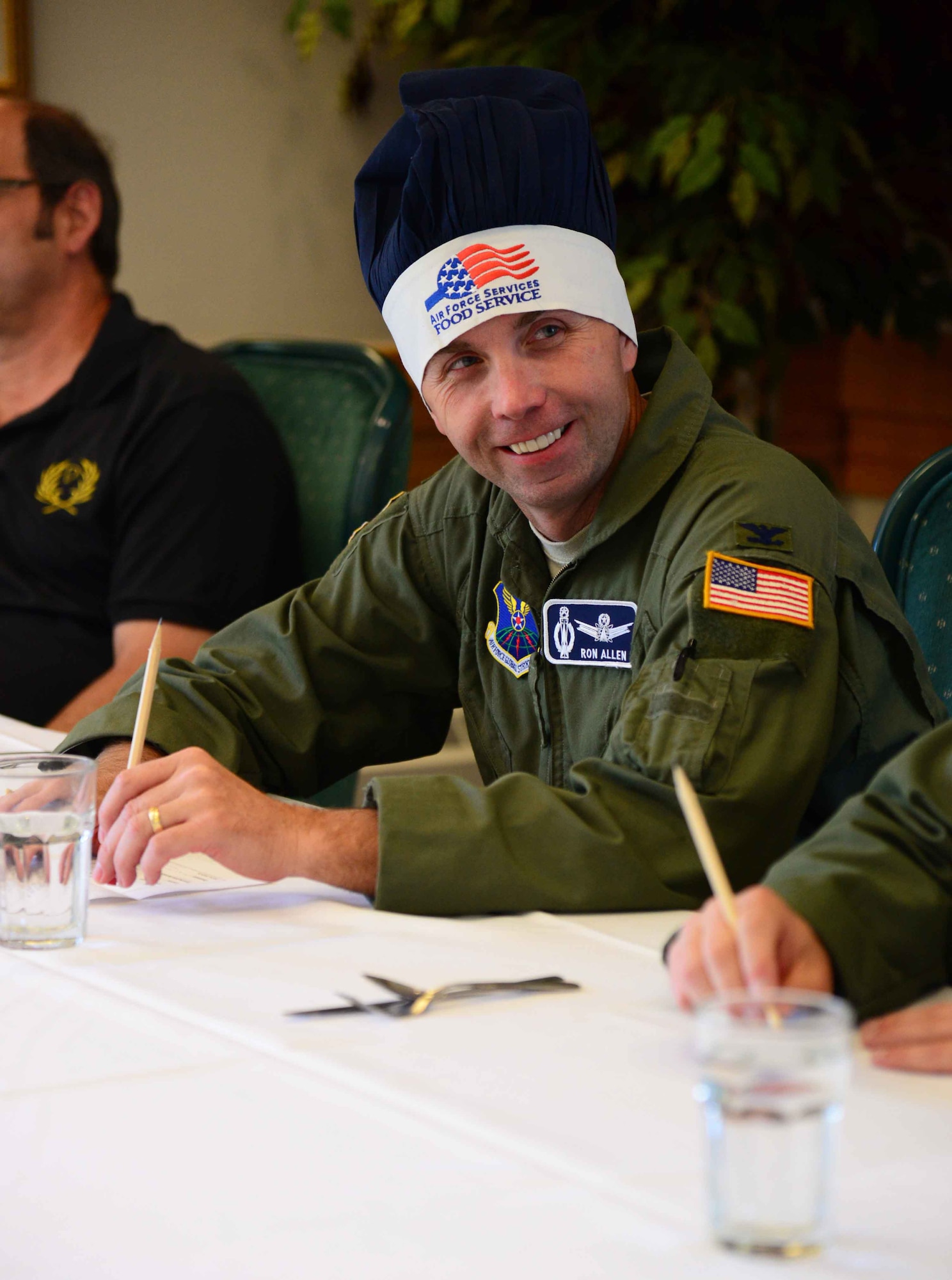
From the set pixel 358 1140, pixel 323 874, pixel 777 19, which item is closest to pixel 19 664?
pixel 323 874

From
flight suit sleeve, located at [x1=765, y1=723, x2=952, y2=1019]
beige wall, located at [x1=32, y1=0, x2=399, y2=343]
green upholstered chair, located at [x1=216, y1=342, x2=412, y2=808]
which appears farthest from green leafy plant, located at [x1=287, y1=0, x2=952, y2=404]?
flight suit sleeve, located at [x1=765, y1=723, x2=952, y2=1019]

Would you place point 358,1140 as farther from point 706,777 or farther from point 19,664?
point 19,664

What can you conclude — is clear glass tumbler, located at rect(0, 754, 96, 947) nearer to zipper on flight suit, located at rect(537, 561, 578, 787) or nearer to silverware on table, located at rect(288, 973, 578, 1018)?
silverware on table, located at rect(288, 973, 578, 1018)

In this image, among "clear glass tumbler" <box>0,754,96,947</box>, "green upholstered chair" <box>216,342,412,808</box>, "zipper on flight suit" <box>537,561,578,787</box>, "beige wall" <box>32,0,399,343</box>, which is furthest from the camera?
"beige wall" <box>32,0,399,343</box>

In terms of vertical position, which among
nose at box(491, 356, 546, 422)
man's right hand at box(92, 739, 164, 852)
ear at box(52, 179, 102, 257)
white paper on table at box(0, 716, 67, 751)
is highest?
ear at box(52, 179, 102, 257)

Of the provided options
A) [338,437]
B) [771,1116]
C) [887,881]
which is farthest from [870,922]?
[338,437]

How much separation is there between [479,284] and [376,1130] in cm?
89

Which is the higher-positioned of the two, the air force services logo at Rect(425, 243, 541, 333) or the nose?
the air force services logo at Rect(425, 243, 541, 333)

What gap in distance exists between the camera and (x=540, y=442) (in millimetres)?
1410

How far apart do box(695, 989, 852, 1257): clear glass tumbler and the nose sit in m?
0.87

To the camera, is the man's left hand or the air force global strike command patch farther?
the air force global strike command patch

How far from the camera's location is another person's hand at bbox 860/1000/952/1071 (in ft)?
2.53

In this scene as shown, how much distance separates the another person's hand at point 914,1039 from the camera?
77 centimetres

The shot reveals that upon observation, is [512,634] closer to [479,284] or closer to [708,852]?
[479,284]
